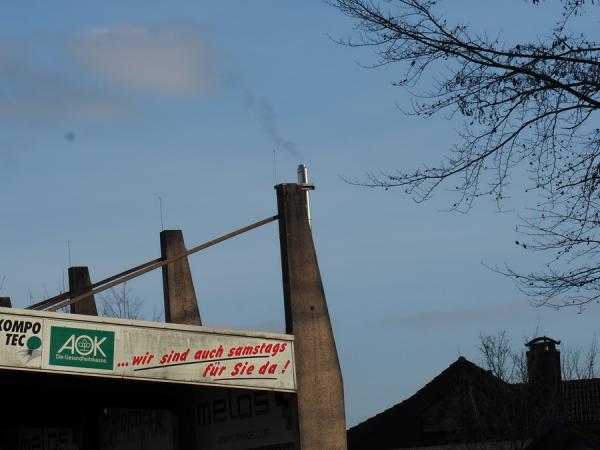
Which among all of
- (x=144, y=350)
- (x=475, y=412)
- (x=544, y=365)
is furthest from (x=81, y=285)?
(x=544, y=365)

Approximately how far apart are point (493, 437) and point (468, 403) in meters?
1.73

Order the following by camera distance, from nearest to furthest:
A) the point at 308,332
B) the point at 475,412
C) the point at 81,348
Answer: the point at 81,348
the point at 308,332
the point at 475,412

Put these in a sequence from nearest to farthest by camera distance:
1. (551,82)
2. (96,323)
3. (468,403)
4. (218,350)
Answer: (551,82) → (96,323) → (218,350) → (468,403)

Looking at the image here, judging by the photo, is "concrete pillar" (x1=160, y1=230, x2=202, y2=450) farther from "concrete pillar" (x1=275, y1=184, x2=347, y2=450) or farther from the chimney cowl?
the chimney cowl

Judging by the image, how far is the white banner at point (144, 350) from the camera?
50.1 ft

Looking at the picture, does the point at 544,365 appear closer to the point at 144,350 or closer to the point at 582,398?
the point at 582,398

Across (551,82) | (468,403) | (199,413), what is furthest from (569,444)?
(468,403)

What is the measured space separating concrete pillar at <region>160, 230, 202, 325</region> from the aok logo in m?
4.98

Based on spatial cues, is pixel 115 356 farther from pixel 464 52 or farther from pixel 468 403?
pixel 468 403

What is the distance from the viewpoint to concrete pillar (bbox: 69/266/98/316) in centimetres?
2295

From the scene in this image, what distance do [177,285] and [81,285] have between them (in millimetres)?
2989

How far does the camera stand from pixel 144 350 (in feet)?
53.5

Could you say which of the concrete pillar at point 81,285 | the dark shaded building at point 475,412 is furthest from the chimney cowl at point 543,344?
the concrete pillar at point 81,285

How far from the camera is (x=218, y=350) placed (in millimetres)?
16922
